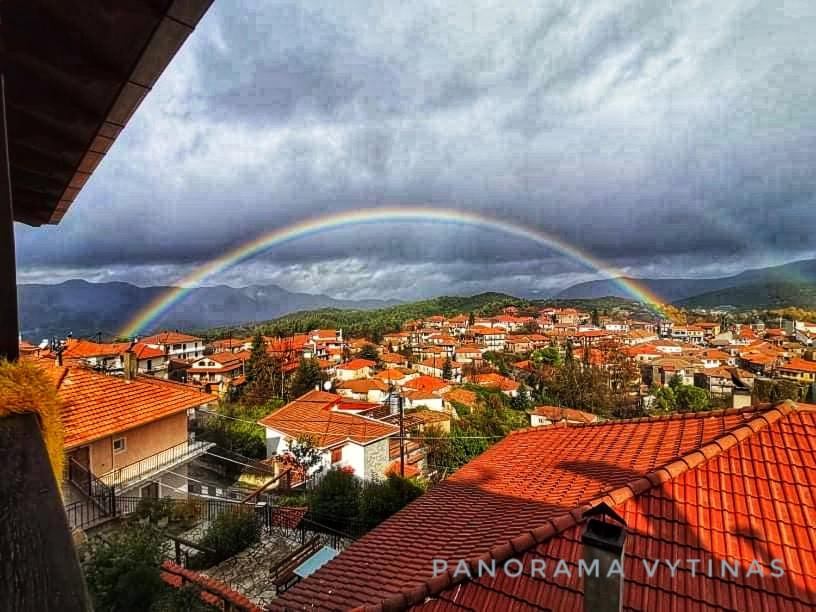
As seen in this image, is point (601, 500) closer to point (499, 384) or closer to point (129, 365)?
point (129, 365)

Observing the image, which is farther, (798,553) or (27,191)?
(798,553)

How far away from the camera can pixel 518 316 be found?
95375 mm

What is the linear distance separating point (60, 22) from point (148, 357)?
45.3 m

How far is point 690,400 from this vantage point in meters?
30.9

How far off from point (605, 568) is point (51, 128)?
2.48 metres

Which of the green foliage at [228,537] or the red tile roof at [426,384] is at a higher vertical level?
the green foliage at [228,537]

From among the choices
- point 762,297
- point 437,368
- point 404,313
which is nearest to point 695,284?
point 762,297

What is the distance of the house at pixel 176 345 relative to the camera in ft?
151

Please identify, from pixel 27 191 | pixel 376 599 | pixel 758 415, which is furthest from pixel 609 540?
pixel 758 415

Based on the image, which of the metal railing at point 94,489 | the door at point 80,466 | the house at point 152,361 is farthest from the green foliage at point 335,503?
the house at point 152,361

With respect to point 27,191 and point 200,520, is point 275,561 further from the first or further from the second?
point 27,191

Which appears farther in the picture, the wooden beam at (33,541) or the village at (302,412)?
the village at (302,412)

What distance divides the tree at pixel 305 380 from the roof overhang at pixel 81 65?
105 ft

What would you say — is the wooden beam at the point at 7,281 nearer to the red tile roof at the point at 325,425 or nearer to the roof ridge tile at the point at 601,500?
the roof ridge tile at the point at 601,500
